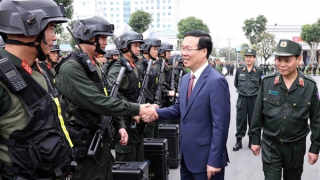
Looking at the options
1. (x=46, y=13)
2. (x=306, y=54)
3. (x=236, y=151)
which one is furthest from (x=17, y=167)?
(x=306, y=54)

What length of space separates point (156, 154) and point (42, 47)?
3506 mm

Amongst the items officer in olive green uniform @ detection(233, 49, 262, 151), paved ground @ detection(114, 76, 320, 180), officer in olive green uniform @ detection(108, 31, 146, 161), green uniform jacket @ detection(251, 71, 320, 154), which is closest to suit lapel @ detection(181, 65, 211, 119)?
green uniform jacket @ detection(251, 71, 320, 154)

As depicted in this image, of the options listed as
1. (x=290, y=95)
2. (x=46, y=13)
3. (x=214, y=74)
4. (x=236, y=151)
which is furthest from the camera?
(x=236, y=151)

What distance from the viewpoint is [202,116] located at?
12.3 feet

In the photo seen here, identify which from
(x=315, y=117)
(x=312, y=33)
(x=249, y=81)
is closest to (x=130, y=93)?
(x=315, y=117)

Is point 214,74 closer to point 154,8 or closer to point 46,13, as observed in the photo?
point 46,13

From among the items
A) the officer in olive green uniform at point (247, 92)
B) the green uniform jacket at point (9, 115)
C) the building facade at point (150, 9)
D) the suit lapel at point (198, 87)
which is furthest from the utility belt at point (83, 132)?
the building facade at point (150, 9)

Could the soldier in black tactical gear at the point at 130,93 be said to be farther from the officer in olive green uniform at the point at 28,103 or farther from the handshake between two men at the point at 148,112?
the officer in olive green uniform at the point at 28,103

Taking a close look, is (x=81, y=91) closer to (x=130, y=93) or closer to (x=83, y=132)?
(x=83, y=132)

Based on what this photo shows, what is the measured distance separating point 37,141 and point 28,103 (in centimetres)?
26

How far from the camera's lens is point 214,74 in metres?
3.80

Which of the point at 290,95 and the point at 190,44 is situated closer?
the point at 190,44

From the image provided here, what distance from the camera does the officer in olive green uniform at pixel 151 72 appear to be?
668 cm

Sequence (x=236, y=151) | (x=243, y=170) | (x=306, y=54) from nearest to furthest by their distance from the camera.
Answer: (x=243, y=170)
(x=236, y=151)
(x=306, y=54)
